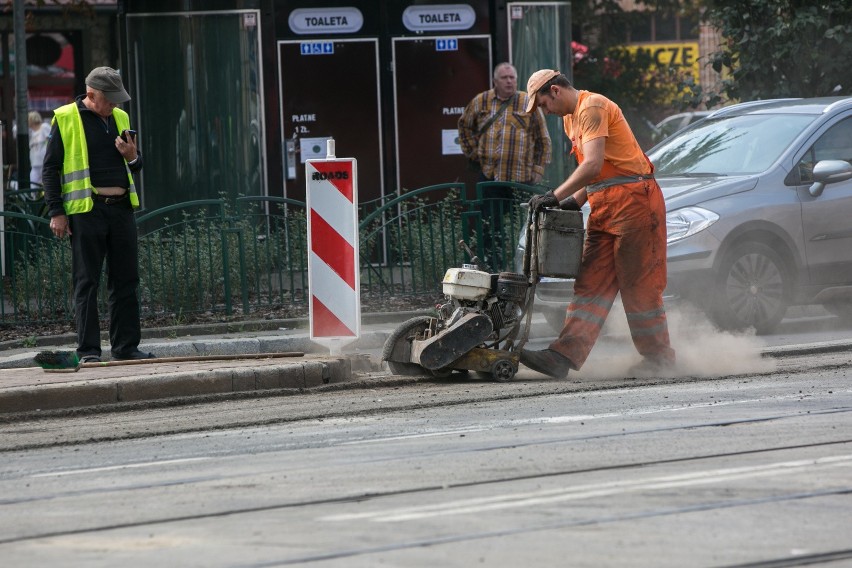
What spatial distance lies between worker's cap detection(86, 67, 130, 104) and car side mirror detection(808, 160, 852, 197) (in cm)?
495

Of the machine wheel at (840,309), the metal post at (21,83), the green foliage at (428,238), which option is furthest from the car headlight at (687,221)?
the metal post at (21,83)

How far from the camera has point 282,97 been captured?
16.7 meters

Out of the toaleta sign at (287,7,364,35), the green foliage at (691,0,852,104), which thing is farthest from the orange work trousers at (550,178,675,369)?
the toaleta sign at (287,7,364,35)

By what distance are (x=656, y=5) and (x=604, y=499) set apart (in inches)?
944

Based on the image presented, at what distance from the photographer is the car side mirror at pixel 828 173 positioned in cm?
1103

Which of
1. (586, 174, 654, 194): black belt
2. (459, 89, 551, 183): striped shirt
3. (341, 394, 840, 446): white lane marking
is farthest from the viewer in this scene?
(459, 89, 551, 183): striped shirt

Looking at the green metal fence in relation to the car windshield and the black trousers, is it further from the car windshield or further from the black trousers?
the black trousers

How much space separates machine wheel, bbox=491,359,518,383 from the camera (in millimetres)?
8625

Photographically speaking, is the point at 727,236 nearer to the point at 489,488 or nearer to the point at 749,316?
the point at 749,316

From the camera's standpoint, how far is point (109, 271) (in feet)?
32.3

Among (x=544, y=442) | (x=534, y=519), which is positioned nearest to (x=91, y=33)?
(x=544, y=442)

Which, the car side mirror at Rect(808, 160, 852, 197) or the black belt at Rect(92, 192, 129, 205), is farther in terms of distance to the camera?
the car side mirror at Rect(808, 160, 852, 197)

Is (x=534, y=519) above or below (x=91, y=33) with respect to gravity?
below

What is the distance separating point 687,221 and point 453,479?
550 cm
